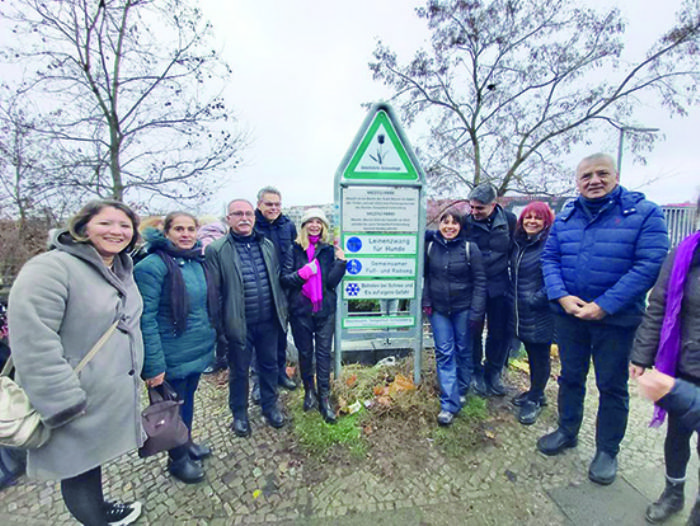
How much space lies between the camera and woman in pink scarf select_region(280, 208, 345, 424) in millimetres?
2811

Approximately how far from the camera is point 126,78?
6523 millimetres

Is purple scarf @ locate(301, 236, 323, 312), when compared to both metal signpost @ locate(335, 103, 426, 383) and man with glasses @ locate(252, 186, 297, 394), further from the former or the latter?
metal signpost @ locate(335, 103, 426, 383)

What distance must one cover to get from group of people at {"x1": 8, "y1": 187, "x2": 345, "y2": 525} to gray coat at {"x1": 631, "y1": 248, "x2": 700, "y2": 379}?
2.09 metres

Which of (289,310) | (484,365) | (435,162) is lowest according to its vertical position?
(484,365)

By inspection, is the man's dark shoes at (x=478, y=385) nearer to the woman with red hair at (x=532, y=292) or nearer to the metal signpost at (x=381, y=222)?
the woman with red hair at (x=532, y=292)

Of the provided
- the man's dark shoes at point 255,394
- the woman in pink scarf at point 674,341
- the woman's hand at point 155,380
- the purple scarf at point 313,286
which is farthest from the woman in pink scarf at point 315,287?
the woman in pink scarf at point 674,341

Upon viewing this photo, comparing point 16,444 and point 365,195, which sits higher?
point 365,195

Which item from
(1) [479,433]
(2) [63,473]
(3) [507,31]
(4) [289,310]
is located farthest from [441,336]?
(3) [507,31]

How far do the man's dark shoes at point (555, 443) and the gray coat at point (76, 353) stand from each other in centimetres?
287

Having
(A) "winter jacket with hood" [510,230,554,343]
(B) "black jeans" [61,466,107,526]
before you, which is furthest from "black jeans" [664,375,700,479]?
(B) "black jeans" [61,466,107,526]

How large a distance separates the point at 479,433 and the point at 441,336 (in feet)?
2.82

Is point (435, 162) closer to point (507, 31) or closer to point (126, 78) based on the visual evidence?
point (507, 31)

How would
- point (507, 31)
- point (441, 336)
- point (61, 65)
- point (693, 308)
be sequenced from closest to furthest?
point (693, 308) < point (441, 336) < point (61, 65) < point (507, 31)

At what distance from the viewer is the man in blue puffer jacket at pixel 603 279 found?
207cm
